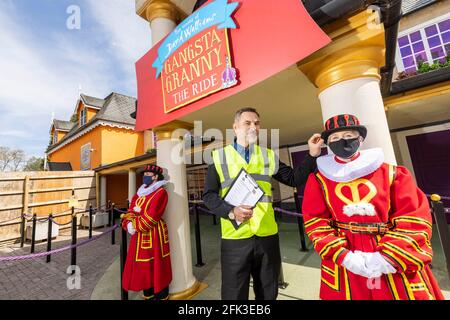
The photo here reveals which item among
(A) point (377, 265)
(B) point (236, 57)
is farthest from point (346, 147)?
(B) point (236, 57)

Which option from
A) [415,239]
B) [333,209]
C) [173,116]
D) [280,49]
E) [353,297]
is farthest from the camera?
[173,116]

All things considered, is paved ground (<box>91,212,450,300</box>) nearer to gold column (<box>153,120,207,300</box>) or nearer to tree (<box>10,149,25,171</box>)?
gold column (<box>153,120,207,300</box>)

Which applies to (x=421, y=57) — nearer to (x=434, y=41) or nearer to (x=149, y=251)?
(x=434, y=41)

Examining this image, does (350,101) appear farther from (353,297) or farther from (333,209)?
(353,297)

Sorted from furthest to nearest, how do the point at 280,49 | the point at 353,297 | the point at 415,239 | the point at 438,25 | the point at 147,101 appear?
the point at 438,25 < the point at 147,101 < the point at 280,49 < the point at 353,297 < the point at 415,239

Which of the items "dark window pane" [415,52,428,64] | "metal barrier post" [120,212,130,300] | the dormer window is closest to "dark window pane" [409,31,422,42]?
"dark window pane" [415,52,428,64]

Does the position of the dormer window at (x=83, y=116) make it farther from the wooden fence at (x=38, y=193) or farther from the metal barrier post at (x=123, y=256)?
the metal barrier post at (x=123, y=256)

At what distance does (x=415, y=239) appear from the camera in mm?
1091

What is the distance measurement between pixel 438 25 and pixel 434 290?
29.5 feet

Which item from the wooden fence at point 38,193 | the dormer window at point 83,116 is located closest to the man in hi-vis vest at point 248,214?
the wooden fence at point 38,193

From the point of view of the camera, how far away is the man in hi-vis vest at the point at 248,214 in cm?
162

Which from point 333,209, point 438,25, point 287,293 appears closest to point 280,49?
point 333,209

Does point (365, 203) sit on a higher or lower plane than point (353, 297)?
higher

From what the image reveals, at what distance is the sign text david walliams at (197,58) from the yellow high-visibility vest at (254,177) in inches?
32.5
